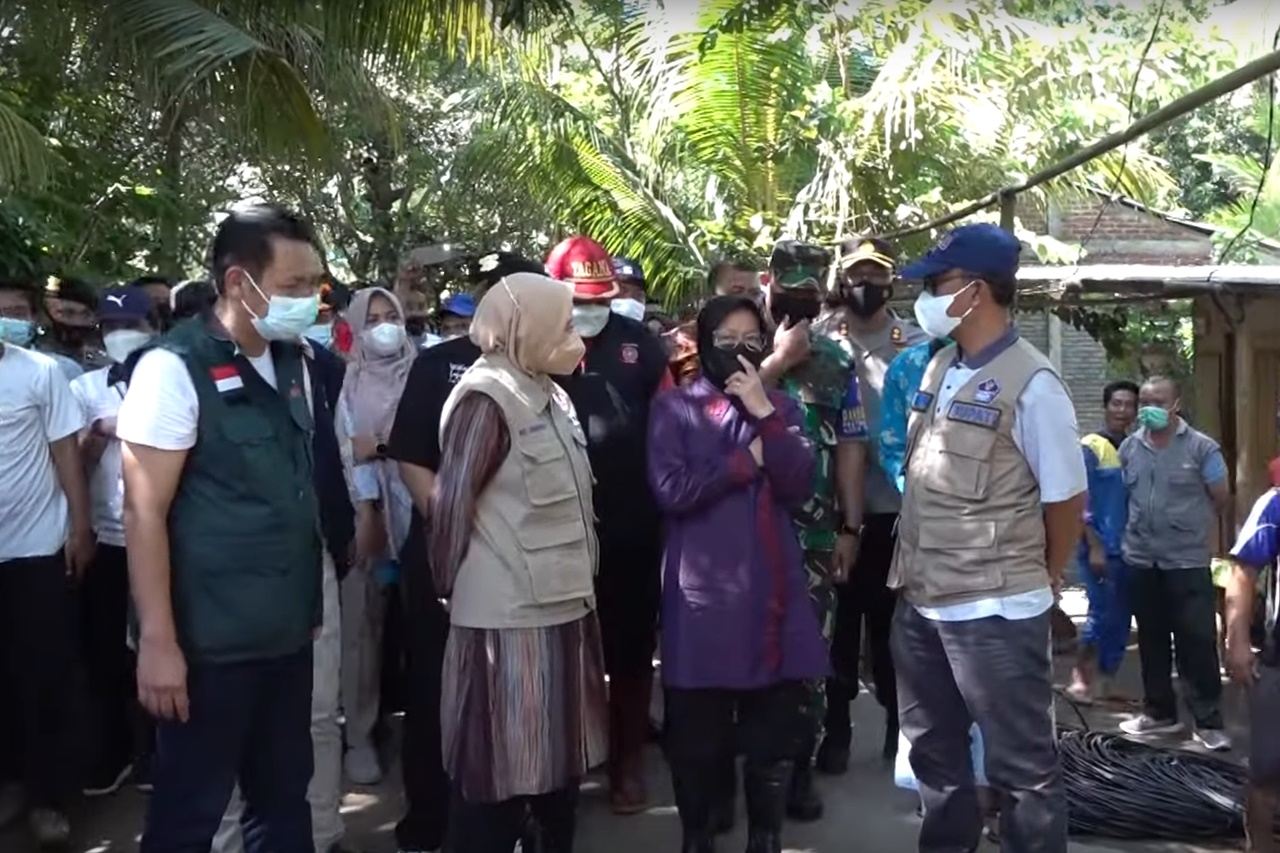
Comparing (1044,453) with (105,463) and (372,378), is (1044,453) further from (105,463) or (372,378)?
(105,463)

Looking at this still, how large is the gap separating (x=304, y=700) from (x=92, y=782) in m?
2.26

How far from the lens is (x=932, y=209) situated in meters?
10.2

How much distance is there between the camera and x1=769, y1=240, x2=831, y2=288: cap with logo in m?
4.70

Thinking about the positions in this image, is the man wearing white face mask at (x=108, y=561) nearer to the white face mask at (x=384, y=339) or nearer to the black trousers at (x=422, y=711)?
the white face mask at (x=384, y=339)

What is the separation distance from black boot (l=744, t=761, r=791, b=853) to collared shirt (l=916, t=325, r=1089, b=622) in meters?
0.78

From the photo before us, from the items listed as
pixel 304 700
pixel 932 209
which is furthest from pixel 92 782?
pixel 932 209

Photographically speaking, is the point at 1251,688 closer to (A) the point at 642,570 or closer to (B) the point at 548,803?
(A) the point at 642,570

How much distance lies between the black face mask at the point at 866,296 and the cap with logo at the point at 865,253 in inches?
3.3

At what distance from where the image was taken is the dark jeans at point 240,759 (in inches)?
122

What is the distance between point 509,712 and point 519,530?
472 mm

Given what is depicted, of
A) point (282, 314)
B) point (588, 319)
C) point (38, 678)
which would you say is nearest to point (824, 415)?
point (588, 319)

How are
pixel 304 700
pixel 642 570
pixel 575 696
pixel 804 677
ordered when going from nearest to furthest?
1. pixel 304 700
2. pixel 575 696
3. pixel 804 677
4. pixel 642 570

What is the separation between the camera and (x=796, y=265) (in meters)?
4.75

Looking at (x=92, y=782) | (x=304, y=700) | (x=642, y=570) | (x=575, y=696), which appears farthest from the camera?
(x=92, y=782)
